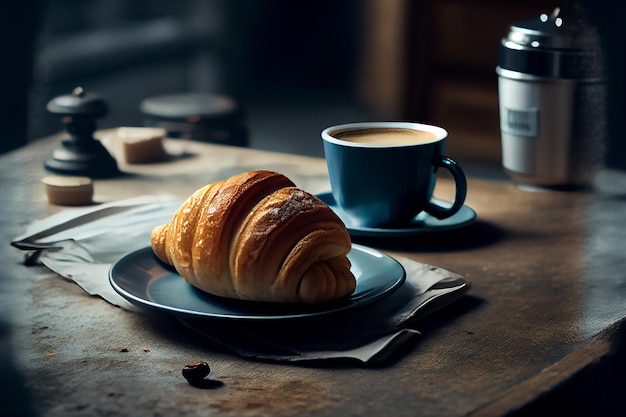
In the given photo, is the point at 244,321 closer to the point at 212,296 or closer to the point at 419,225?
the point at 212,296

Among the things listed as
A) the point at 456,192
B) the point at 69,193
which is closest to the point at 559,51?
the point at 456,192

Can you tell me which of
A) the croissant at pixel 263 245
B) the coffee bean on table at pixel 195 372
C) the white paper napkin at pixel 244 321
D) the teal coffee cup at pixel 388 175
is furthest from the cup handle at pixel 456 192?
the coffee bean on table at pixel 195 372

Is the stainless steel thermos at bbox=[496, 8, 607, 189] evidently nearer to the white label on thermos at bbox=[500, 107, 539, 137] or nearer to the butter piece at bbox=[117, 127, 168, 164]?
the white label on thermos at bbox=[500, 107, 539, 137]

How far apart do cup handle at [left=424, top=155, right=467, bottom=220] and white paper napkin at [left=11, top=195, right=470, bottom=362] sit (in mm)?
136

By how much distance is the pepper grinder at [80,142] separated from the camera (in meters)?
1.26

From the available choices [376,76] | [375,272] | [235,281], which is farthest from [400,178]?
[376,76]

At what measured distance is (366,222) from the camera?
1055mm

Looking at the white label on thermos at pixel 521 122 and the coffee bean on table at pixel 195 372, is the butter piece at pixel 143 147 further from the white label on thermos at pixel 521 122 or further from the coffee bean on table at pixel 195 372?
the coffee bean on table at pixel 195 372

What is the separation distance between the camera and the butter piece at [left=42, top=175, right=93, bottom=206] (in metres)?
1.19

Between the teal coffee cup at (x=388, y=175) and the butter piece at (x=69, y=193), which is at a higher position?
the teal coffee cup at (x=388, y=175)

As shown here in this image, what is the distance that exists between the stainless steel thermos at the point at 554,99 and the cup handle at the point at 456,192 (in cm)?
22

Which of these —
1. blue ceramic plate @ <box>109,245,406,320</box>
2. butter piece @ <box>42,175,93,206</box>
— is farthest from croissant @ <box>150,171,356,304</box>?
butter piece @ <box>42,175,93,206</box>

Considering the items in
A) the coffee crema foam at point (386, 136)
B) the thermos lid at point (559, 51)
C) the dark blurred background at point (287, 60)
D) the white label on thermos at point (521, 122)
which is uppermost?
the thermos lid at point (559, 51)

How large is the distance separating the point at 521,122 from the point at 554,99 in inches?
2.1
